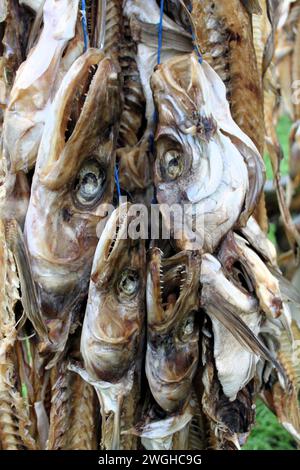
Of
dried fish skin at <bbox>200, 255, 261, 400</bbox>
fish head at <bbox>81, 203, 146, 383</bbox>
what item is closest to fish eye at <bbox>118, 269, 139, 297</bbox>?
fish head at <bbox>81, 203, 146, 383</bbox>

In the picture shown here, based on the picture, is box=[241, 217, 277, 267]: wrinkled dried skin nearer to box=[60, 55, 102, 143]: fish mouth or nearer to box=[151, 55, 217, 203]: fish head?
box=[151, 55, 217, 203]: fish head

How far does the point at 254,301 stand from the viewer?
102cm

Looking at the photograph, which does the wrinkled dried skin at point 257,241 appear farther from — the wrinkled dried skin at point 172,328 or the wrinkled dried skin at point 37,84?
the wrinkled dried skin at point 37,84

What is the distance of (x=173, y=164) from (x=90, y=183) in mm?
132

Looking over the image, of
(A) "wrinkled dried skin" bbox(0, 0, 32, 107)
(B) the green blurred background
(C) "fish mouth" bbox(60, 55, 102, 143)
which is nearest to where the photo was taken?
(C) "fish mouth" bbox(60, 55, 102, 143)

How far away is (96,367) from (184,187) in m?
0.31

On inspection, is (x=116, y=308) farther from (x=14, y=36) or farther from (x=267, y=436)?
(x=267, y=436)

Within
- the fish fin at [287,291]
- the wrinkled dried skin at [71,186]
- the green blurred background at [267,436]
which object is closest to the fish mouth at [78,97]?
the wrinkled dried skin at [71,186]

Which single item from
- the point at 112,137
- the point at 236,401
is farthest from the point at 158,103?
the point at 236,401

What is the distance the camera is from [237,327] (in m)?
0.96

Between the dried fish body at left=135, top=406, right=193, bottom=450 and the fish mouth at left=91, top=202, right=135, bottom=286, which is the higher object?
the fish mouth at left=91, top=202, right=135, bottom=286

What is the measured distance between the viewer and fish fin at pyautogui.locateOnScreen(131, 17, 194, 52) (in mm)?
1042

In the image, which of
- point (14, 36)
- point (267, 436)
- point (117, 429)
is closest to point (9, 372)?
point (117, 429)

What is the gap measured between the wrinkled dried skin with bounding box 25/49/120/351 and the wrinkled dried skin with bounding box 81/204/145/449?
0.05 meters
